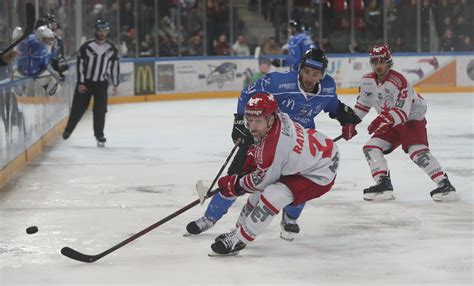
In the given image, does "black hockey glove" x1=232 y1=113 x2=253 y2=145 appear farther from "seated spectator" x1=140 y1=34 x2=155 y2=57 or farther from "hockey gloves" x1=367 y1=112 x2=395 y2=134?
"seated spectator" x1=140 y1=34 x2=155 y2=57

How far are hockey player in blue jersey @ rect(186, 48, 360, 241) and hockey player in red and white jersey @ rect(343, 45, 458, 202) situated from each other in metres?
1.13

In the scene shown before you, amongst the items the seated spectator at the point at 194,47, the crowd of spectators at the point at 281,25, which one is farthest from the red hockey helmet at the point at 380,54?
the seated spectator at the point at 194,47

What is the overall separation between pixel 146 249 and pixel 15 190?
8.19ft

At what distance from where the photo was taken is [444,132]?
11.6 m

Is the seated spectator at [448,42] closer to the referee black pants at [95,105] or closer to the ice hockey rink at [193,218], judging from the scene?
the ice hockey rink at [193,218]

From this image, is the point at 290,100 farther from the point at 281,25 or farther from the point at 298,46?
the point at 281,25

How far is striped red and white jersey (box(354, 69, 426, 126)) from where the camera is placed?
6.98 meters

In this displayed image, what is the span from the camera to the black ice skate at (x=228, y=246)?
5.25 m

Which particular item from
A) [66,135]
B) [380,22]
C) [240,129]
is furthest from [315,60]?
[380,22]

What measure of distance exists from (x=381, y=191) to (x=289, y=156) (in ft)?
7.61

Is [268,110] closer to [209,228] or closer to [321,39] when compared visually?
[209,228]

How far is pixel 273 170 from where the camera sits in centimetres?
501

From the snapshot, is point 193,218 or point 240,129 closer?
point 240,129

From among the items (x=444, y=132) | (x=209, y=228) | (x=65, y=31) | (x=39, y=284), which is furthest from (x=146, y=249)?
(x=65, y=31)
